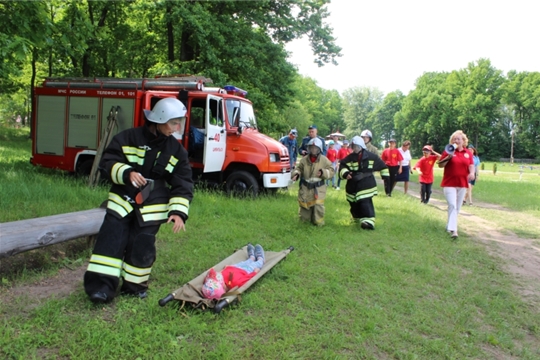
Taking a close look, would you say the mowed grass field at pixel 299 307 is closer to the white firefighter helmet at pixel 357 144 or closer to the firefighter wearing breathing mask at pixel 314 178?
the firefighter wearing breathing mask at pixel 314 178

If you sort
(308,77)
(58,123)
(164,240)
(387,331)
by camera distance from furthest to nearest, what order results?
1. (308,77)
2. (58,123)
3. (164,240)
4. (387,331)

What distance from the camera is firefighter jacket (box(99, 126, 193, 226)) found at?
367 cm

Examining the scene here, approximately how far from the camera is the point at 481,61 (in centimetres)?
6869

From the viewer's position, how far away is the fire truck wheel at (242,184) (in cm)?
959

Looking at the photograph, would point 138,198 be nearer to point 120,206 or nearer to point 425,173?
point 120,206

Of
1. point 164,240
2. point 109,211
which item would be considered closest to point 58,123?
point 164,240

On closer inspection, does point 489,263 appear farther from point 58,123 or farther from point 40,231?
point 58,123

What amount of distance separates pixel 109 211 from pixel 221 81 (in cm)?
1236

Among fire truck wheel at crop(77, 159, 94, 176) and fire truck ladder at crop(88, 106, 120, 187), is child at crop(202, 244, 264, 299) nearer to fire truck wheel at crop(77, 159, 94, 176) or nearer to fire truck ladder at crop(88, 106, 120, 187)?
fire truck ladder at crop(88, 106, 120, 187)

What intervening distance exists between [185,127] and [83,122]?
2.72 m

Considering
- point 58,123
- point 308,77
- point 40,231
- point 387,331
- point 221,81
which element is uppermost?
point 308,77

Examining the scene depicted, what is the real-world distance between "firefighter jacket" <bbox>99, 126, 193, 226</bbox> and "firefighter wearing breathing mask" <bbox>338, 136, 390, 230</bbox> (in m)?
4.46

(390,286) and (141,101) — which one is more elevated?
(141,101)

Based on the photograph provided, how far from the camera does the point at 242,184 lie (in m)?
9.70
